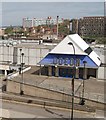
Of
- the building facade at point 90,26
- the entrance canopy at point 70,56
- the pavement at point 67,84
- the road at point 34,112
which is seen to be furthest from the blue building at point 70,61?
the building facade at point 90,26

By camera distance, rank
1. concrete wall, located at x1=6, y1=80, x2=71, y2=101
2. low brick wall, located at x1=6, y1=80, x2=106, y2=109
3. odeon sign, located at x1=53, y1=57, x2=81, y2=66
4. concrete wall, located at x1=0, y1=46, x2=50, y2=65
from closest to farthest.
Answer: low brick wall, located at x1=6, y1=80, x2=106, y2=109 < concrete wall, located at x1=6, y1=80, x2=71, y2=101 < odeon sign, located at x1=53, y1=57, x2=81, y2=66 < concrete wall, located at x1=0, y1=46, x2=50, y2=65

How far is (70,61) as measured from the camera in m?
30.3

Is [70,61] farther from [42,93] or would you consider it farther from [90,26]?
[90,26]

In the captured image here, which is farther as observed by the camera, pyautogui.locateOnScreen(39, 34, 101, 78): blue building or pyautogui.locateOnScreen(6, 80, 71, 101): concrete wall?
pyautogui.locateOnScreen(39, 34, 101, 78): blue building

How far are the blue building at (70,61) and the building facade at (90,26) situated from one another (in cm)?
8621

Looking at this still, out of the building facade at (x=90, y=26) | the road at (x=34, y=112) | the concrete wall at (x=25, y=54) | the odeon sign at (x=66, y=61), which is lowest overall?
the road at (x=34, y=112)

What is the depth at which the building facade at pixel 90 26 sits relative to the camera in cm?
11756

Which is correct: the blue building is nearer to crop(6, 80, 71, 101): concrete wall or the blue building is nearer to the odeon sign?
the odeon sign

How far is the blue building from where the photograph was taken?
97.7 feet

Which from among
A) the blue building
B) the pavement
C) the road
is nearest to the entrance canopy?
the blue building

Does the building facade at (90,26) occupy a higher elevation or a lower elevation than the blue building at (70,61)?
higher

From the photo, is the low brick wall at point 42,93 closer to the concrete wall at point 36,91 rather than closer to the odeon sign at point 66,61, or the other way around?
the concrete wall at point 36,91

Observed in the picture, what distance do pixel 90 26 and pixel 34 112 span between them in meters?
105

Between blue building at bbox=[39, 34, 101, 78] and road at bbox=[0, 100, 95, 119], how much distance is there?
29.3 ft
